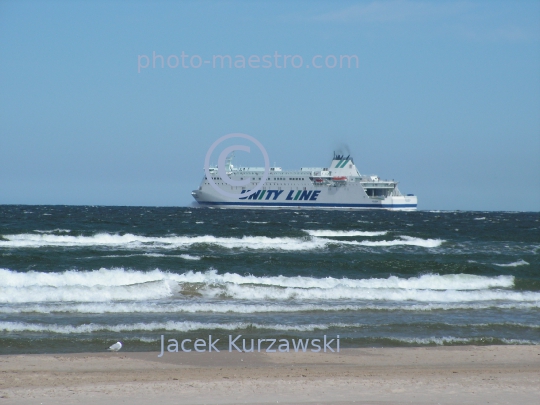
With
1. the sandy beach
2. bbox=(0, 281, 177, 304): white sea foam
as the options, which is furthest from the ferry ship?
the sandy beach

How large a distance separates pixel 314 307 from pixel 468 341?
13.1ft

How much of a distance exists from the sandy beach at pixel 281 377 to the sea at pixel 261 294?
87cm

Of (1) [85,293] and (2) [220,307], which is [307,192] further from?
(2) [220,307]

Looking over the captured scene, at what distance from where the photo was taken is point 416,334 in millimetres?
10922

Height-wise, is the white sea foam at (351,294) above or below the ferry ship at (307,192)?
below

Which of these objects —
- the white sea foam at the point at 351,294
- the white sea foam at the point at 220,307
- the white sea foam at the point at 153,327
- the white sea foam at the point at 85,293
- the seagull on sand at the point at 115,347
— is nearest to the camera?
the seagull on sand at the point at 115,347

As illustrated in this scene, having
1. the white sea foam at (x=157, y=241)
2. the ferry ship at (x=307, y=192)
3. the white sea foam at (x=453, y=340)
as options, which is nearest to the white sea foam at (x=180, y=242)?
the white sea foam at (x=157, y=241)

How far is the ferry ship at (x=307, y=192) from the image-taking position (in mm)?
87188

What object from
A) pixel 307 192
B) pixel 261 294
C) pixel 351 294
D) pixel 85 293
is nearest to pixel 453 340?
pixel 351 294

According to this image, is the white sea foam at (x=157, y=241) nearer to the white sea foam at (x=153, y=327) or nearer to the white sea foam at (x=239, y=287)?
the white sea foam at (x=239, y=287)

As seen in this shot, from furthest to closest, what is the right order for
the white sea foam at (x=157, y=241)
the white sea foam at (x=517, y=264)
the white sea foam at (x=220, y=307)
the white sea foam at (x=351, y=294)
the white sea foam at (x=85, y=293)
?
the white sea foam at (x=157, y=241), the white sea foam at (x=517, y=264), the white sea foam at (x=351, y=294), the white sea foam at (x=85, y=293), the white sea foam at (x=220, y=307)

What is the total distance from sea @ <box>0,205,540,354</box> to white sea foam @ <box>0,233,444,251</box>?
0.18 m

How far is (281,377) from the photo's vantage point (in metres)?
7.88

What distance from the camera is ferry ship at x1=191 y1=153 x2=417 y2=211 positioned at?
286 ft
